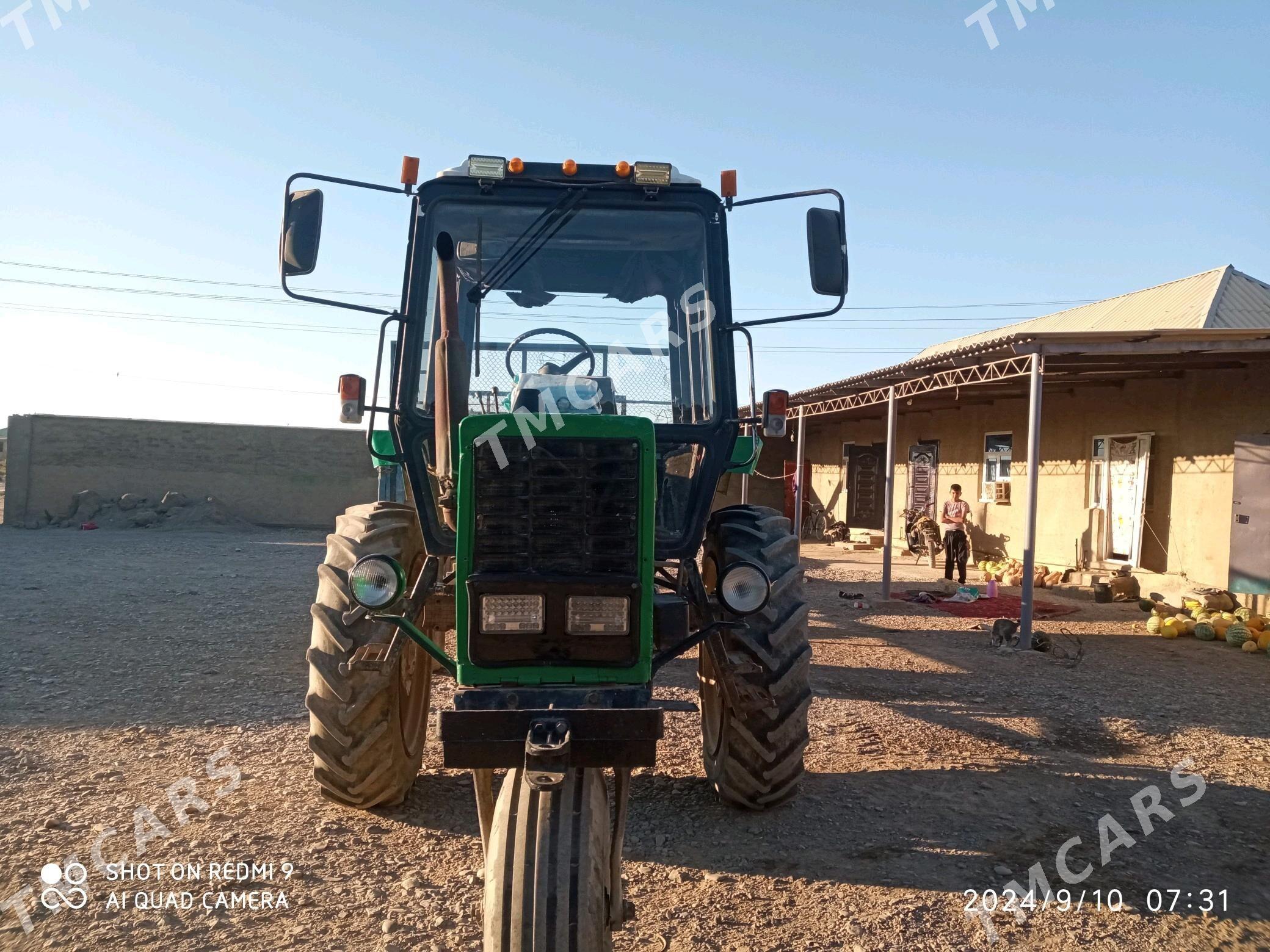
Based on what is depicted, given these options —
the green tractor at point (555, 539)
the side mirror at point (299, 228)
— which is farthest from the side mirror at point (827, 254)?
the side mirror at point (299, 228)

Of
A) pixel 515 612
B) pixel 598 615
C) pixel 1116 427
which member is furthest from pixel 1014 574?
pixel 515 612

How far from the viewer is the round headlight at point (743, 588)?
3.02m

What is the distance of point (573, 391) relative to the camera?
422 cm

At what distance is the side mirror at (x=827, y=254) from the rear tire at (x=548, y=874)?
2403 mm

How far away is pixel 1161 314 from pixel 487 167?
40.6 ft

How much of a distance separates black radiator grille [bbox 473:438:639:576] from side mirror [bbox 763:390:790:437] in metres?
1.63

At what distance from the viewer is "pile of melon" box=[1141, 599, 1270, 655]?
8211mm

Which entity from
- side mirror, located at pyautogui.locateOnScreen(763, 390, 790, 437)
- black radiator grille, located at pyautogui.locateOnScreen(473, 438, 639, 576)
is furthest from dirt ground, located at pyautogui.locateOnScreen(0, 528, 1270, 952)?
side mirror, located at pyautogui.locateOnScreen(763, 390, 790, 437)

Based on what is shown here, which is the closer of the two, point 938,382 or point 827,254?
point 827,254

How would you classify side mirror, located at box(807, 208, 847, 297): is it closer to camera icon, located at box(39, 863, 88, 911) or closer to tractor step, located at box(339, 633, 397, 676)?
tractor step, located at box(339, 633, 397, 676)

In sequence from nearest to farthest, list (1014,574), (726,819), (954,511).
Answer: (726,819)
(1014,574)
(954,511)

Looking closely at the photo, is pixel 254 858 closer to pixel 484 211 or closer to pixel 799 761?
pixel 799 761

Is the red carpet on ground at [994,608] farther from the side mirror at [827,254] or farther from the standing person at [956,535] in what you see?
the side mirror at [827,254]

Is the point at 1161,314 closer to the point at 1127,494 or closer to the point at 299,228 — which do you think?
the point at 1127,494
